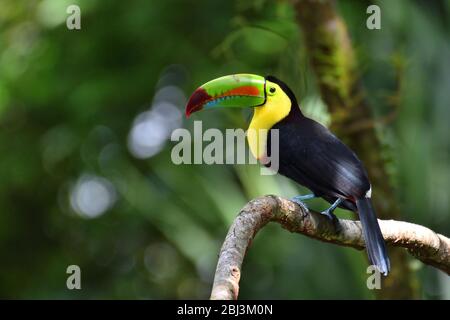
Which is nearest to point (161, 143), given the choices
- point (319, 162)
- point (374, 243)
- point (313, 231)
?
point (319, 162)

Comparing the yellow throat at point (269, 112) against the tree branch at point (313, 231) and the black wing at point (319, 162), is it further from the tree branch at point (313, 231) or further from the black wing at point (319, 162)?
the tree branch at point (313, 231)

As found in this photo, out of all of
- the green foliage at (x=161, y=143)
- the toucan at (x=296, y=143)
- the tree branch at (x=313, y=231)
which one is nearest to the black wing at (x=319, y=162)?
the toucan at (x=296, y=143)

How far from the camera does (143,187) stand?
22.4ft

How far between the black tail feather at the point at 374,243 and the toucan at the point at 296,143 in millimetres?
18

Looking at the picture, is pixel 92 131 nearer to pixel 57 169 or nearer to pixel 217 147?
pixel 57 169

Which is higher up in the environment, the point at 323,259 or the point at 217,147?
the point at 217,147

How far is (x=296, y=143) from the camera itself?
131 inches

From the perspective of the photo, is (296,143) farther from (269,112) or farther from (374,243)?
(374,243)

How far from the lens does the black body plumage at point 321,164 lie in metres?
3.11

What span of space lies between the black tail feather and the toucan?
18mm

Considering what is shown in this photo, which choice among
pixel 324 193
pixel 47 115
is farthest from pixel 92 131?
pixel 324 193

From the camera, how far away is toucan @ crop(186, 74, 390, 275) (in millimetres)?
3137

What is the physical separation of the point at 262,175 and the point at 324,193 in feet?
5.81

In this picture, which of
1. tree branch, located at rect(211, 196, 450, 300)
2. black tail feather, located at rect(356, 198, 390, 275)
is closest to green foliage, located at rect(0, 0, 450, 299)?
tree branch, located at rect(211, 196, 450, 300)
